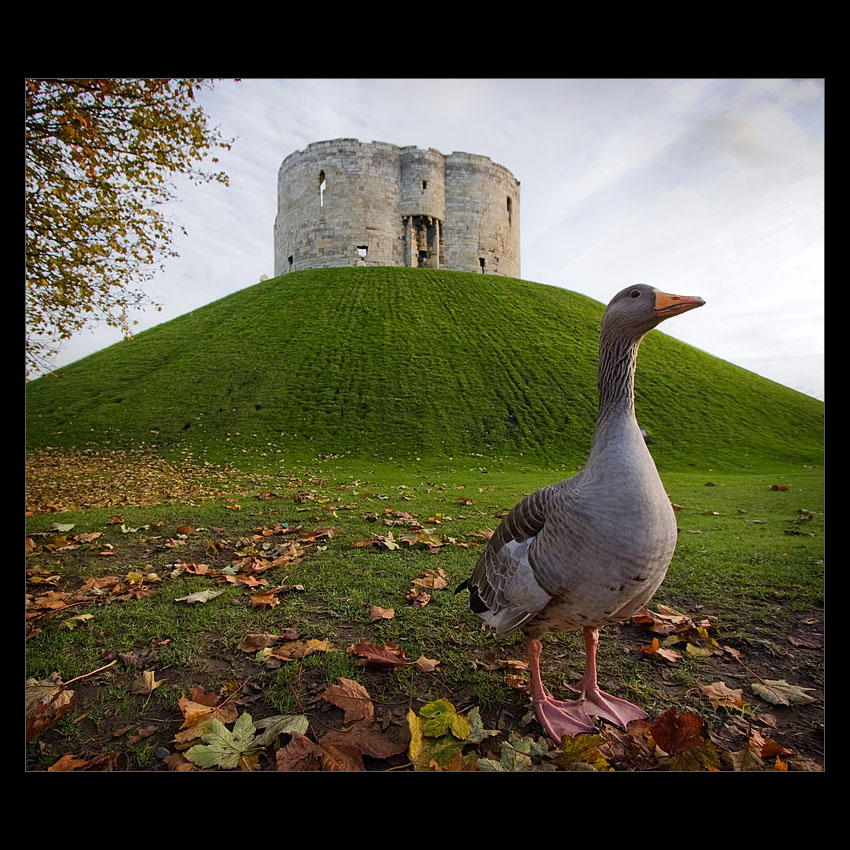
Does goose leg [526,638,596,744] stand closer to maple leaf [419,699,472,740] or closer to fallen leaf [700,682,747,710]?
maple leaf [419,699,472,740]

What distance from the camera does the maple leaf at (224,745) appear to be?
1.89 m

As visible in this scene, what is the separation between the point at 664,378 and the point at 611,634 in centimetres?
1458

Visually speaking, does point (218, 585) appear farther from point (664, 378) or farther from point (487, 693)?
point (664, 378)

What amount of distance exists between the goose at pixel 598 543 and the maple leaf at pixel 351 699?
694 mm

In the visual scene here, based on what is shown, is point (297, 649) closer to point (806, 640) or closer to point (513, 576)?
point (513, 576)

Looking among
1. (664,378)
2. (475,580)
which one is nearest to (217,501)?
(475,580)

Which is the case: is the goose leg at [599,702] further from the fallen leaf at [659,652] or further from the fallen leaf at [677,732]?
the fallen leaf at [659,652]

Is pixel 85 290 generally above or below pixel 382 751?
above

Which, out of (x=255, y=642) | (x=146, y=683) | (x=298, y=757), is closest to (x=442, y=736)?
(x=298, y=757)

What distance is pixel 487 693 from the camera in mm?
2379

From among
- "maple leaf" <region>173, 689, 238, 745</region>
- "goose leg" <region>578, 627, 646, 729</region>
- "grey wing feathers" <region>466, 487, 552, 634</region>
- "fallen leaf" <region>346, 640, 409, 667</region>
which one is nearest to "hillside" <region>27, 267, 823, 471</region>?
"goose leg" <region>578, 627, 646, 729</region>

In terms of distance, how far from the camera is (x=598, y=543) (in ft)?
6.05

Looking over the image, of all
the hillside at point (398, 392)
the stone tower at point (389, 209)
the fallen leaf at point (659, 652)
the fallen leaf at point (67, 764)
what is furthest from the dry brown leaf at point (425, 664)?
the stone tower at point (389, 209)
